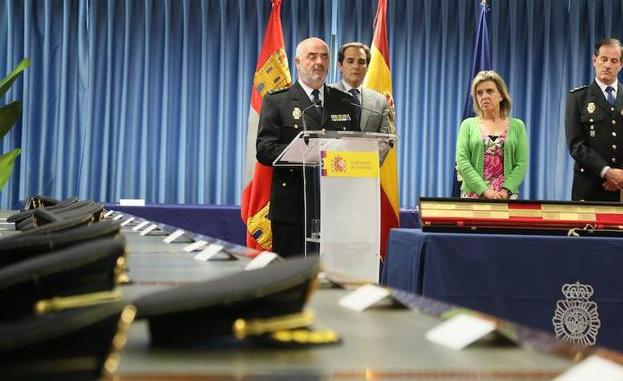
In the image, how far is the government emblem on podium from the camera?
8.45 ft

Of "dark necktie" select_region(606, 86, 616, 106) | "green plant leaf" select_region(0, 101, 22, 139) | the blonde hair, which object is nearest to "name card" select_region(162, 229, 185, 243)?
"green plant leaf" select_region(0, 101, 22, 139)

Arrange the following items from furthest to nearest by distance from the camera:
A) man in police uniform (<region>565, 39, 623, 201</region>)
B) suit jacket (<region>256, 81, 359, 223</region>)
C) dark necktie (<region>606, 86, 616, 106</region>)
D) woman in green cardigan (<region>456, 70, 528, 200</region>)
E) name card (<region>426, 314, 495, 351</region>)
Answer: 1. dark necktie (<region>606, 86, 616, 106</region>)
2. man in police uniform (<region>565, 39, 623, 201</region>)
3. woman in green cardigan (<region>456, 70, 528, 200</region>)
4. suit jacket (<region>256, 81, 359, 223</region>)
5. name card (<region>426, 314, 495, 351</region>)

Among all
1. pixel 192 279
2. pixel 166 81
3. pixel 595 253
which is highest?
pixel 166 81

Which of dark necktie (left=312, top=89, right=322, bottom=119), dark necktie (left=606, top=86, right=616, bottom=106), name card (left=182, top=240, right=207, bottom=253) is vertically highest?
dark necktie (left=606, top=86, right=616, bottom=106)

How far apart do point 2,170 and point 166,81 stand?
2.94 m

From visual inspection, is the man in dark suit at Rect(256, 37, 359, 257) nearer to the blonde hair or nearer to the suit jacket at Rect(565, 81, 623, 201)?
the blonde hair

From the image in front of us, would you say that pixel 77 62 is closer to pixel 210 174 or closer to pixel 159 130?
pixel 159 130

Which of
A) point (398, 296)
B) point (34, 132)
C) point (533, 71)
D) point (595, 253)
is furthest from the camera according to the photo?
point (533, 71)

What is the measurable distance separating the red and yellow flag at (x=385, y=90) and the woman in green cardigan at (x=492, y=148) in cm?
82

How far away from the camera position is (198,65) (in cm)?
604

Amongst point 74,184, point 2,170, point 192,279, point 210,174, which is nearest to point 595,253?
point 192,279

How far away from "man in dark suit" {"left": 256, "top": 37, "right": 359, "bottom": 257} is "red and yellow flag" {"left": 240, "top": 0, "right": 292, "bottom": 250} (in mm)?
1049

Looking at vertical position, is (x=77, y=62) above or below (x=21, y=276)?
above

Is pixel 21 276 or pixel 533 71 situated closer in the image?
pixel 21 276
